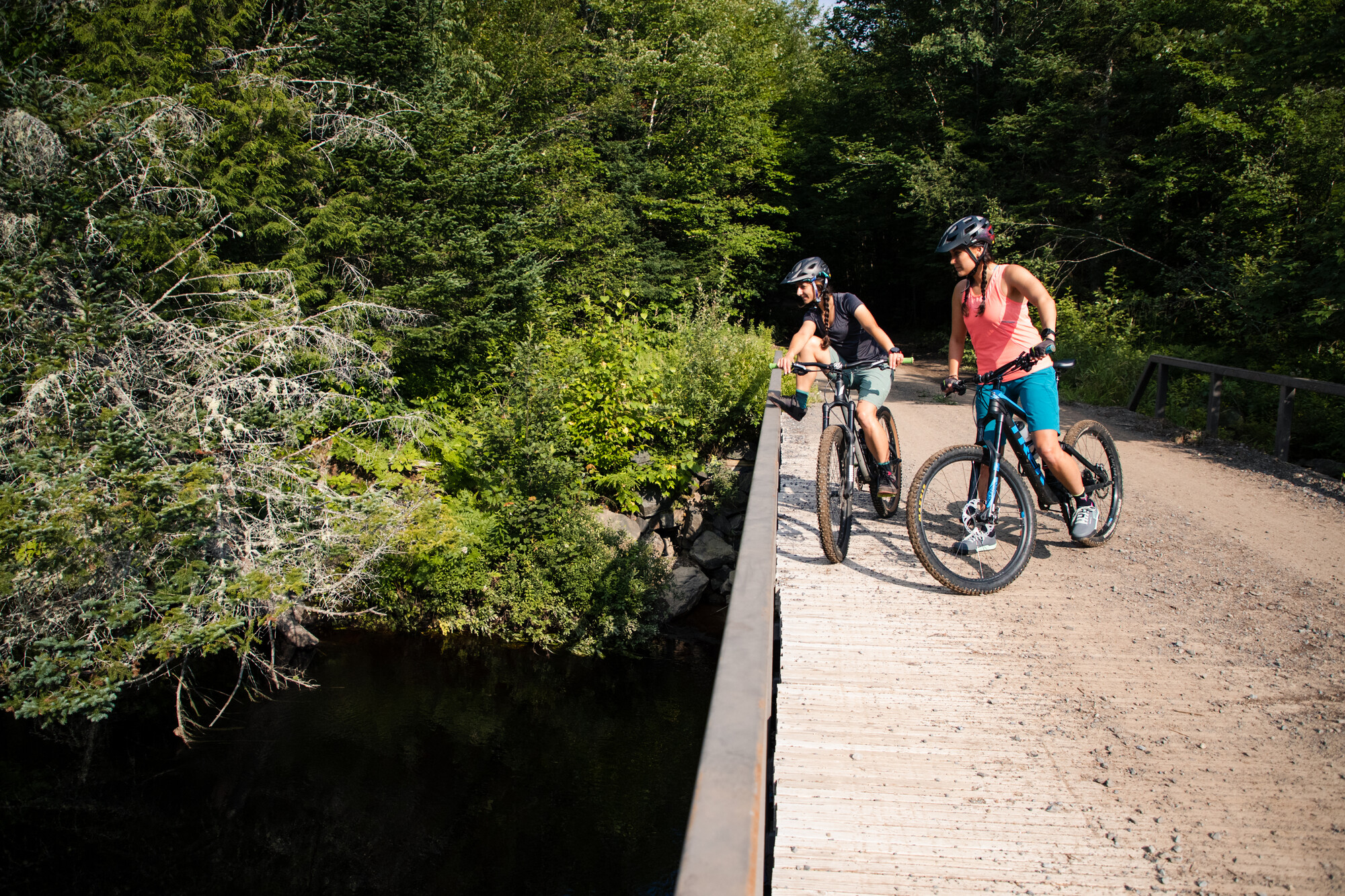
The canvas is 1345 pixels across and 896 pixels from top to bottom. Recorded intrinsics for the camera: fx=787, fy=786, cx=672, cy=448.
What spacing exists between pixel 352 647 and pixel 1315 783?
9910 mm

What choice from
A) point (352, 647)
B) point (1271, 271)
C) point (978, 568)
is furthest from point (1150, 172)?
point (352, 647)

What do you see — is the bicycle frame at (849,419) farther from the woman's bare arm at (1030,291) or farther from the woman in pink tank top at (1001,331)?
the woman's bare arm at (1030,291)

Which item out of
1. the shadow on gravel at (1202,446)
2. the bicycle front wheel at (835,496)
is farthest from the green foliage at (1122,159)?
the bicycle front wheel at (835,496)

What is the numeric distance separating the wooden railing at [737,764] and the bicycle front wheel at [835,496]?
1867mm

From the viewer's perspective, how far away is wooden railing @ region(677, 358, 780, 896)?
1.56 metres

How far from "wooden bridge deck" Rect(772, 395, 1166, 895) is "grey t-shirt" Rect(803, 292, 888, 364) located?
1.83m

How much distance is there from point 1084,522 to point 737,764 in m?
4.78

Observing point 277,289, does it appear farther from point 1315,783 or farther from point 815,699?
point 1315,783

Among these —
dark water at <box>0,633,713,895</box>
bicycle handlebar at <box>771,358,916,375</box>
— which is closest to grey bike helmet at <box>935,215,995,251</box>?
bicycle handlebar at <box>771,358,916,375</box>

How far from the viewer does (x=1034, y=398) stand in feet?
17.0

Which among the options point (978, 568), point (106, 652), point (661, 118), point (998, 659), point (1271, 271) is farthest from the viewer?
point (661, 118)

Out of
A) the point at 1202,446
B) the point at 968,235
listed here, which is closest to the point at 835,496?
the point at 968,235

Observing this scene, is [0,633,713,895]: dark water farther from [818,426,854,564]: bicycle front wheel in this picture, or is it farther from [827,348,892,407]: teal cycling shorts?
[827,348,892,407]: teal cycling shorts

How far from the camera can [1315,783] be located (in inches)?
121
